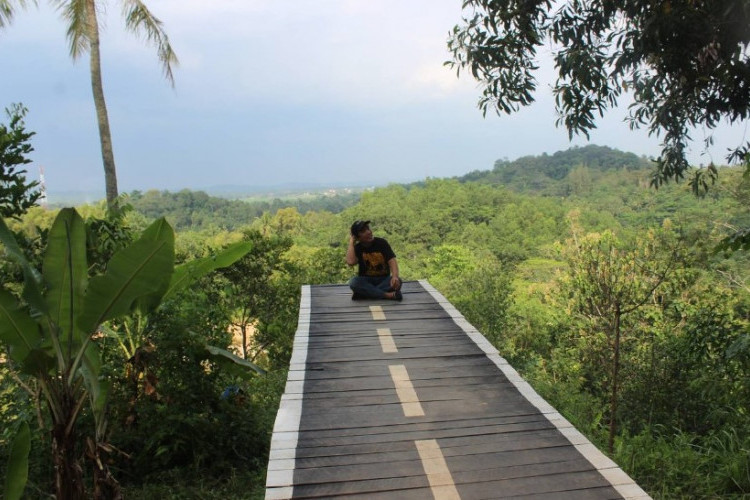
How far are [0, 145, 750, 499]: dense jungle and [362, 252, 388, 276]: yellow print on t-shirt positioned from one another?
2.11 metres

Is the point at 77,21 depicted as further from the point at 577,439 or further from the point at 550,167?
the point at 550,167

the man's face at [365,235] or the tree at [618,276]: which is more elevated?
the man's face at [365,235]

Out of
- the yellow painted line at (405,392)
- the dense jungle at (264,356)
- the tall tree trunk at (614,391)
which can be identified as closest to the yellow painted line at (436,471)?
the yellow painted line at (405,392)

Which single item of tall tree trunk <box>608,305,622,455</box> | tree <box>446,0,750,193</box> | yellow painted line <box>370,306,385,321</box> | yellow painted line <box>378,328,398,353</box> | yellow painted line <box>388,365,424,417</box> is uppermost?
tree <box>446,0,750,193</box>

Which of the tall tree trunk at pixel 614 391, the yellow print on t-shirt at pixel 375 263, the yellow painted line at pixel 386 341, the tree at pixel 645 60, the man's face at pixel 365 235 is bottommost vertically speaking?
the tall tree trunk at pixel 614 391

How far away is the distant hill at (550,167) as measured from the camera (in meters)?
81.1

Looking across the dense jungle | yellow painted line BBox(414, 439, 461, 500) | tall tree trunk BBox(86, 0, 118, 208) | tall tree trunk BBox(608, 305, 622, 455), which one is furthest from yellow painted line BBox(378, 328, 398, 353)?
tall tree trunk BBox(86, 0, 118, 208)

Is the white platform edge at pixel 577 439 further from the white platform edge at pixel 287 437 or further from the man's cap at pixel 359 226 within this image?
the man's cap at pixel 359 226

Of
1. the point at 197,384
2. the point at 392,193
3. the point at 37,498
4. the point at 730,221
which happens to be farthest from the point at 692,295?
the point at 392,193

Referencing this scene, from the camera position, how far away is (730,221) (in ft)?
62.7

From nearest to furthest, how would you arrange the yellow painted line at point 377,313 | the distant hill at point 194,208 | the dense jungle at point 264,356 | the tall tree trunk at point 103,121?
1. the dense jungle at point 264,356
2. the yellow painted line at point 377,313
3. the tall tree trunk at point 103,121
4. the distant hill at point 194,208

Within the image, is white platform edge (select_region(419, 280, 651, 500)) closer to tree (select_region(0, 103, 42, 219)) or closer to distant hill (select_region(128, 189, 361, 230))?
tree (select_region(0, 103, 42, 219))

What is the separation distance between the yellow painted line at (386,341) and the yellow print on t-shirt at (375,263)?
58.6 inches

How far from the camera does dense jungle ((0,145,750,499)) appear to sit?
4492mm
